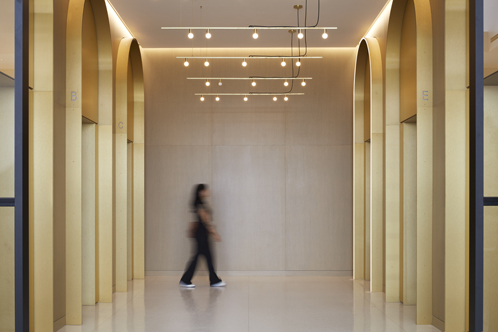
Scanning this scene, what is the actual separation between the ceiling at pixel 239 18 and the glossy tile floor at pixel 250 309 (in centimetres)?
453

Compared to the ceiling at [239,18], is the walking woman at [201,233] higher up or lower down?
lower down

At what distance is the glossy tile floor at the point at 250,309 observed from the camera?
5.49 metres

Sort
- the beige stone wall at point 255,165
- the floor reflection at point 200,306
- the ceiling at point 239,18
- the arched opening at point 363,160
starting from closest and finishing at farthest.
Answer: the floor reflection at point 200,306 < the ceiling at point 239,18 < the arched opening at point 363,160 < the beige stone wall at point 255,165

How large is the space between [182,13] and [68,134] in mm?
3250

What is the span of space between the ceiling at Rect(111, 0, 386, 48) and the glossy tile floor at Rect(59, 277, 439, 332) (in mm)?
4534

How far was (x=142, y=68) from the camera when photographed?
8.83 metres

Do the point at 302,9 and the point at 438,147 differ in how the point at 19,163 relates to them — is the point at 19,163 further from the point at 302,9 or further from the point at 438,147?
the point at 302,9

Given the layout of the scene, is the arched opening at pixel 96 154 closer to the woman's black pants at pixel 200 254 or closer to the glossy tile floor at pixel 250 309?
the glossy tile floor at pixel 250 309

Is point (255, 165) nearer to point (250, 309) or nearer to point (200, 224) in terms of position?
point (200, 224)

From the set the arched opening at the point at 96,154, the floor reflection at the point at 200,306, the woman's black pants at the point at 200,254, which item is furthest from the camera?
the woman's black pants at the point at 200,254

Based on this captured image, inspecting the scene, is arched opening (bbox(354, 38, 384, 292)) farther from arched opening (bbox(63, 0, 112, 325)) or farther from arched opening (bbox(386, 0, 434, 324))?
arched opening (bbox(63, 0, 112, 325))

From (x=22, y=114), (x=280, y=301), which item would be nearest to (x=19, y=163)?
(x=22, y=114)

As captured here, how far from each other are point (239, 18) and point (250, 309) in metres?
4.70

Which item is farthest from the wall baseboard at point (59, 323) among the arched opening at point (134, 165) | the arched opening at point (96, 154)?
the arched opening at point (134, 165)
